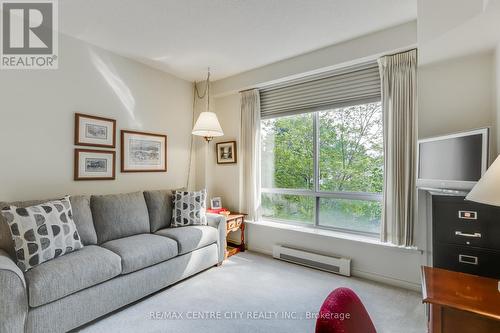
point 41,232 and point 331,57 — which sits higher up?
point 331,57

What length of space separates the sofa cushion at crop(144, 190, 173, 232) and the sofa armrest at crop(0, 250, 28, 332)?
144 cm

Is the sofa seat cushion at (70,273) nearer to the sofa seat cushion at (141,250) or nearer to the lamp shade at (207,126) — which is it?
the sofa seat cushion at (141,250)

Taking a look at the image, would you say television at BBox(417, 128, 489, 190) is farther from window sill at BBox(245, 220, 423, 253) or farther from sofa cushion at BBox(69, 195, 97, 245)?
sofa cushion at BBox(69, 195, 97, 245)

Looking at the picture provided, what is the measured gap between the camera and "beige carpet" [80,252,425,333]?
6.61 ft

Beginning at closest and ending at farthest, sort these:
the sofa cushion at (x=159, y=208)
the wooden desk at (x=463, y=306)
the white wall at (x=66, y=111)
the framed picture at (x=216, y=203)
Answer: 1. the wooden desk at (x=463, y=306)
2. the white wall at (x=66, y=111)
3. the sofa cushion at (x=159, y=208)
4. the framed picture at (x=216, y=203)

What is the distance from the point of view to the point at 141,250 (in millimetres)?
2404

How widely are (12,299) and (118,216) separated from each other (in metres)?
1.20

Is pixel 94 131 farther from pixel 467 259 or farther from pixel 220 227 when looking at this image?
pixel 467 259

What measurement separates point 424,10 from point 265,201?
2.91 metres

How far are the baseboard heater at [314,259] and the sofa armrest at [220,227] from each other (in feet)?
2.40

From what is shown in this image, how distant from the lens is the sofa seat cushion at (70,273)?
68.2 inches

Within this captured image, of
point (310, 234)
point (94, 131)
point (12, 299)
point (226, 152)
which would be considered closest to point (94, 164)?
point (94, 131)

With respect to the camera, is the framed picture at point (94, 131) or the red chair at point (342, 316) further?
the framed picture at point (94, 131)

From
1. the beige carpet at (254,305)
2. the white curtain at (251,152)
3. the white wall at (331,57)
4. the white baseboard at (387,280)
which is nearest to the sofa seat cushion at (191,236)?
the beige carpet at (254,305)
